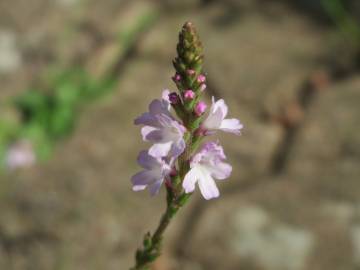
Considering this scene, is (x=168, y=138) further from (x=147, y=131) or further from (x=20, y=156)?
(x=20, y=156)

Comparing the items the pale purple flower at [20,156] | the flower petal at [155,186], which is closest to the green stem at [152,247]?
the flower petal at [155,186]

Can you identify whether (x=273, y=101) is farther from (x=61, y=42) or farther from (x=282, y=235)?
(x=61, y=42)

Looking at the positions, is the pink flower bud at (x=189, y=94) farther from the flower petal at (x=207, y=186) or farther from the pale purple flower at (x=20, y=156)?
the pale purple flower at (x=20, y=156)

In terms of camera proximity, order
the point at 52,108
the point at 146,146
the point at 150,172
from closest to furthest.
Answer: the point at 150,172 → the point at 146,146 → the point at 52,108

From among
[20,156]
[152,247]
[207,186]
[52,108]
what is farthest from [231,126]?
[52,108]

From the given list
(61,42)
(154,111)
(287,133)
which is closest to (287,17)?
(287,133)
